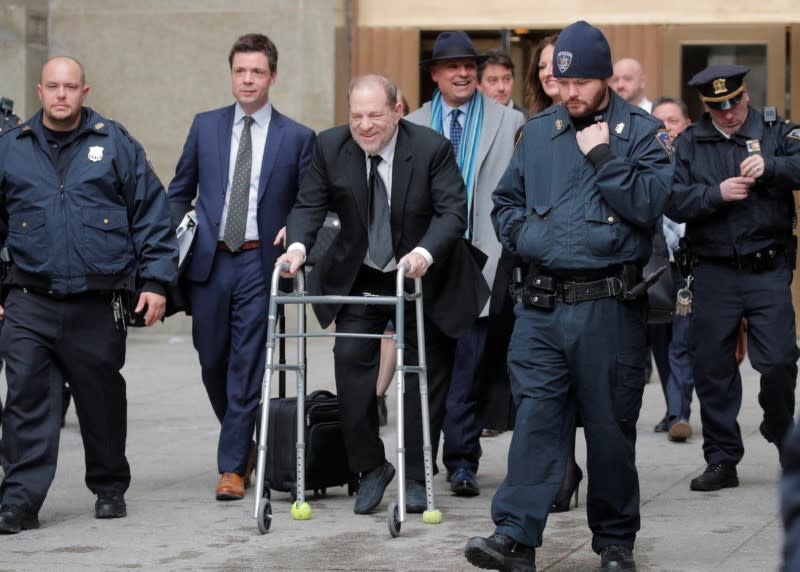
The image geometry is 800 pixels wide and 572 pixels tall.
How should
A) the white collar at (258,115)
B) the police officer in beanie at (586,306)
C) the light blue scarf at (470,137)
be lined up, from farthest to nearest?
the white collar at (258,115) < the light blue scarf at (470,137) < the police officer in beanie at (586,306)

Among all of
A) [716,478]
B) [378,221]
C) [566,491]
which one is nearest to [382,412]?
[716,478]

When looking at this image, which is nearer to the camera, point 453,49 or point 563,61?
point 563,61

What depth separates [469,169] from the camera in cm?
741

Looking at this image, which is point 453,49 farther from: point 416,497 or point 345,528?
point 345,528

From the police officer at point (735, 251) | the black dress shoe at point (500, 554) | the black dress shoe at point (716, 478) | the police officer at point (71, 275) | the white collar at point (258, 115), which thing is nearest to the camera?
the black dress shoe at point (500, 554)

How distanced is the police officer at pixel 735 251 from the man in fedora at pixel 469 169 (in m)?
0.85

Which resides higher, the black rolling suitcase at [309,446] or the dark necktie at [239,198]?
the dark necktie at [239,198]

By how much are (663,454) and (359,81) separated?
10.3 ft

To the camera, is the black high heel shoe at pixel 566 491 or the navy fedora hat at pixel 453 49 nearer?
the black high heel shoe at pixel 566 491

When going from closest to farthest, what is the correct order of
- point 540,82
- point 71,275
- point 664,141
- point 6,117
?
point 664,141
point 71,275
point 540,82
point 6,117

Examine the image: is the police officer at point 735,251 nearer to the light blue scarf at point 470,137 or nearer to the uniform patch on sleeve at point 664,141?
the light blue scarf at point 470,137

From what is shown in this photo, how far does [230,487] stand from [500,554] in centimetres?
224

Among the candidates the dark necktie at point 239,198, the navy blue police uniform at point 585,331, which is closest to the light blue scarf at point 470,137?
the dark necktie at point 239,198

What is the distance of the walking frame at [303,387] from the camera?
611 centimetres
